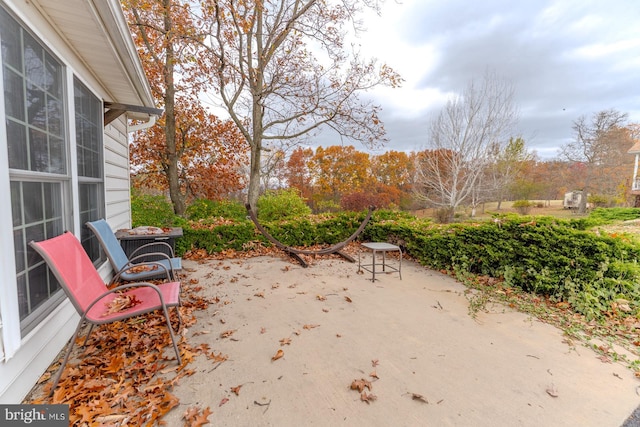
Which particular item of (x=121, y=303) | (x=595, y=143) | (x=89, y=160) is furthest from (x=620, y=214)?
(x=89, y=160)

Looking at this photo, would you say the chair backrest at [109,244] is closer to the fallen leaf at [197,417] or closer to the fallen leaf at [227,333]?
the fallen leaf at [227,333]

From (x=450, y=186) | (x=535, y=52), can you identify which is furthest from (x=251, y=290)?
(x=535, y=52)

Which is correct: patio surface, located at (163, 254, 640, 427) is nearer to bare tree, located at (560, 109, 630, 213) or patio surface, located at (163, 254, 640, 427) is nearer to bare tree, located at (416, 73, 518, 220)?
bare tree, located at (416, 73, 518, 220)

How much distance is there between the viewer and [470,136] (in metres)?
9.85

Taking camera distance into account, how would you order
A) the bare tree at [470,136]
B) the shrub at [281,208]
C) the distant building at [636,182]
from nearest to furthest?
the shrub at [281,208] < the bare tree at [470,136] < the distant building at [636,182]

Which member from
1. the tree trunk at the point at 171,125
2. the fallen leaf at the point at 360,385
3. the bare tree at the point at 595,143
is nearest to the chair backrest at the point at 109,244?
the fallen leaf at the point at 360,385

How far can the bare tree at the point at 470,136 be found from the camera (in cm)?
946

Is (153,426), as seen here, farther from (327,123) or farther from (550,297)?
(327,123)

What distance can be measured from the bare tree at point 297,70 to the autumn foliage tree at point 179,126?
83 centimetres

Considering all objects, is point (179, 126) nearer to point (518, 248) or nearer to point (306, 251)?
point (306, 251)

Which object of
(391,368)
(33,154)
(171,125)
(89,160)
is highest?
(171,125)

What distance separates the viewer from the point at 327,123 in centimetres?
859

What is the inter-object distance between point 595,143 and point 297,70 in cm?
1815

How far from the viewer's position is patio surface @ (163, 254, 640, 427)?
162 centimetres
